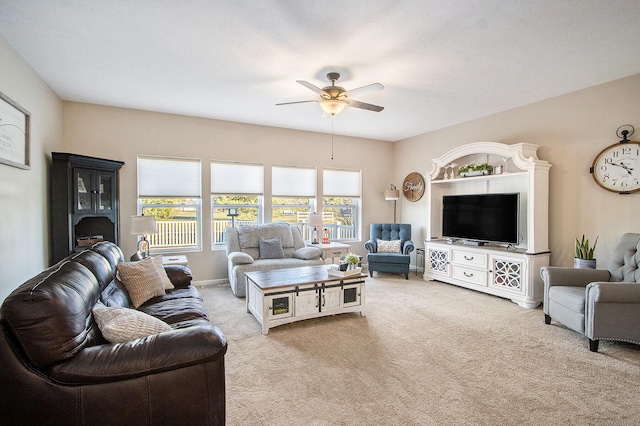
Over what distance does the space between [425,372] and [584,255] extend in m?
2.78

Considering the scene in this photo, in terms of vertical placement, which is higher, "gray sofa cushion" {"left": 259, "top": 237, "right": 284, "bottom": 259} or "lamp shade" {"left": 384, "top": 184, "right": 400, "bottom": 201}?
"lamp shade" {"left": 384, "top": 184, "right": 400, "bottom": 201}

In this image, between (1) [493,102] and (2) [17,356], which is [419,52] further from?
(2) [17,356]

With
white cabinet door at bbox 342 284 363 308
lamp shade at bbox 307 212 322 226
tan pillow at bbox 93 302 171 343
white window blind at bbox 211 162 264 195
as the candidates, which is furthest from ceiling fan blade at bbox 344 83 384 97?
white window blind at bbox 211 162 264 195

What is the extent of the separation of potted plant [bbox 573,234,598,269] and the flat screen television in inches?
27.8

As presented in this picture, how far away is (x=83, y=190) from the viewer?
3.92 meters

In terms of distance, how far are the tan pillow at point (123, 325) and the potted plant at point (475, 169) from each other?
4754 mm

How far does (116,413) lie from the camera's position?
141 centimetres

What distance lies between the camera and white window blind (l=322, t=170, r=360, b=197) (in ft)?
21.0

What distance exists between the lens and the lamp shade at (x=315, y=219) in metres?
5.68

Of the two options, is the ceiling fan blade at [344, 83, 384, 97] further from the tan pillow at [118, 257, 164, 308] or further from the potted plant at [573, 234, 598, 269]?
the potted plant at [573, 234, 598, 269]

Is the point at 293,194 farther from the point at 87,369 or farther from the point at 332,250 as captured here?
the point at 87,369

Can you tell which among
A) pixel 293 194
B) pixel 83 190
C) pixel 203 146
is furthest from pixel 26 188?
pixel 293 194

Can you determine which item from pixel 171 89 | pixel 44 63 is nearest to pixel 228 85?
pixel 171 89

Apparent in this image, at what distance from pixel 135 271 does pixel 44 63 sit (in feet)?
7.80
